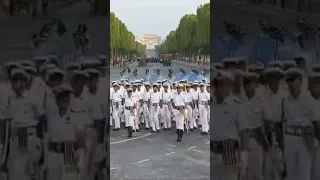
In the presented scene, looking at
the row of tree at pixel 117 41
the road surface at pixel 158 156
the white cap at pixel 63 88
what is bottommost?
the road surface at pixel 158 156

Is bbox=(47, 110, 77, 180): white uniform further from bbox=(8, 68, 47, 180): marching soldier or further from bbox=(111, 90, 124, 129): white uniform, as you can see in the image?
bbox=(111, 90, 124, 129): white uniform

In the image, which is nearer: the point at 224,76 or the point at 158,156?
the point at 224,76

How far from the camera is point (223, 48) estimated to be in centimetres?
715

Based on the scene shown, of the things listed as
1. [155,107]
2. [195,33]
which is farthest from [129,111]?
[195,33]

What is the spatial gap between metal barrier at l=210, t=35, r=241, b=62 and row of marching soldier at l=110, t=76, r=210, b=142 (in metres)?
8.37

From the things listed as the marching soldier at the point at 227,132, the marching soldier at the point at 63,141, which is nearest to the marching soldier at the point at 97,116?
the marching soldier at the point at 63,141

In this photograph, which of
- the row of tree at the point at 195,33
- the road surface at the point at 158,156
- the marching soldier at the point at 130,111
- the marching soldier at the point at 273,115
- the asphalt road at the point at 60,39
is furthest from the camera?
the row of tree at the point at 195,33

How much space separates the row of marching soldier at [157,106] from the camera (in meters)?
15.8

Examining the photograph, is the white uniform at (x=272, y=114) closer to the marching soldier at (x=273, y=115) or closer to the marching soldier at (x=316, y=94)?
the marching soldier at (x=273, y=115)

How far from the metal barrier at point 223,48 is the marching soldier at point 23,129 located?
2513mm

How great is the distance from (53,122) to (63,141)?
0.30m

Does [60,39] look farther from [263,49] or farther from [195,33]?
[195,33]

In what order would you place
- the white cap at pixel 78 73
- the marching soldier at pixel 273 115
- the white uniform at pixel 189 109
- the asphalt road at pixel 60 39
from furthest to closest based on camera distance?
the white uniform at pixel 189 109 < the white cap at pixel 78 73 < the marching soldier at pixel 273 115 < the asphalt road at pixel 60 39

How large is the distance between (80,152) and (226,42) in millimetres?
2554
